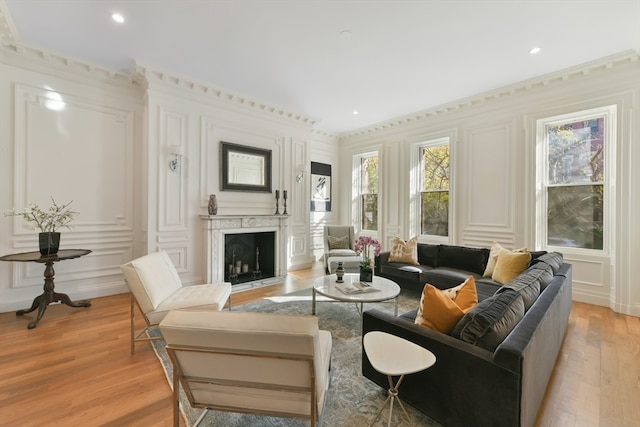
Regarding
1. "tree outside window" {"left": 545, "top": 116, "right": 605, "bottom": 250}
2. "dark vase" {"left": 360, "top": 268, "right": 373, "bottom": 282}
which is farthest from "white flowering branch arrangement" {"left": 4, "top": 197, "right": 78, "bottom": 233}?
"tree outside window" {"left": 545, "top": 116, "right": 605, "bottom": 250}

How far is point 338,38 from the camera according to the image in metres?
2.87

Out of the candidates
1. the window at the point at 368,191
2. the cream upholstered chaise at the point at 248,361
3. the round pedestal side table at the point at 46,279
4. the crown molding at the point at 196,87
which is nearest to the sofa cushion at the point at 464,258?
the window at the point at 368,191

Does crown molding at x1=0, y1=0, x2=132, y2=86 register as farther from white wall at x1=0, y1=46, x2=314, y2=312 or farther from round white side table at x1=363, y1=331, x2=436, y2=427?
round white side table at x1=363, y1=331, x2=436, y2=427

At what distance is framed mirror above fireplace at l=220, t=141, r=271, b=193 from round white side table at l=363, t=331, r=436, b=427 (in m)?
3.65

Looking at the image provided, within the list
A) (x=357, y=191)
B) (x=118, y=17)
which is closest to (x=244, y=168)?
(x=118, y=17)

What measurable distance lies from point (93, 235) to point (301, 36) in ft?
11.9

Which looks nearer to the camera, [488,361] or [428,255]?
[488,361]

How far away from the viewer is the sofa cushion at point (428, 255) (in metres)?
4.13

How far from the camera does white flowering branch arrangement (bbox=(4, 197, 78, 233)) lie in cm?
314

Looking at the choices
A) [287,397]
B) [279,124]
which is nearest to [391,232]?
[279,124]

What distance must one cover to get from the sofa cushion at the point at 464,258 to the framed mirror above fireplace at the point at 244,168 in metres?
3.12

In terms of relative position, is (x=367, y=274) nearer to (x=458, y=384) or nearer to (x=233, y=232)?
(x=458, y=384)

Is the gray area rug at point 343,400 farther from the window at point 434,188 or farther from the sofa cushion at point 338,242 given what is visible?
the window at point 434,188

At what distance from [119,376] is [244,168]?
333cm
